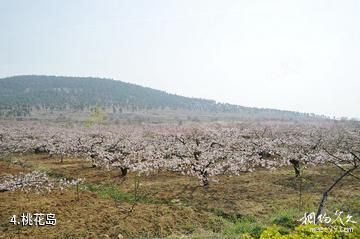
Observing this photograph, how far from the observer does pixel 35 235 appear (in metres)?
14.6

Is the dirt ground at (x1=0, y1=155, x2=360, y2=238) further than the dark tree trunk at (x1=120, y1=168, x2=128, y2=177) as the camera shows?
No

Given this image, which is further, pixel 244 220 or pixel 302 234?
pixel 244 220

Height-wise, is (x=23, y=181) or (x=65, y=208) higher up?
(x=23, y=181)

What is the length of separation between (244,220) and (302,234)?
1205 centimetres

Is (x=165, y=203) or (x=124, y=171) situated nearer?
(x=165, y=203)

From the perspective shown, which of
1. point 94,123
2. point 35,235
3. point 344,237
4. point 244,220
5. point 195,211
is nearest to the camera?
point 344,237

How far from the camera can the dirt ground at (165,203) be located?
15.5 meters

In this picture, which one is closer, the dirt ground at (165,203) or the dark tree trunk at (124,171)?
the dirt ground at (165,203)

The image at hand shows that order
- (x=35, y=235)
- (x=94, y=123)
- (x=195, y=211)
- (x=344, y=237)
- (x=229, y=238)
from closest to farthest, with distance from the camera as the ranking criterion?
(x=344, y=237)
(x=229, y=238)
(x=35, y=235)
(x=195, y=211)
(x=94, y=123)

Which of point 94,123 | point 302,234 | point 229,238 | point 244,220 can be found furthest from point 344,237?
point 94,123

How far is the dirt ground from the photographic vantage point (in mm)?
15453

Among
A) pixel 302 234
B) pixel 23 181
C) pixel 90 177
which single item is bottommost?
pixel 90 177

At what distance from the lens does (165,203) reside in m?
20.4

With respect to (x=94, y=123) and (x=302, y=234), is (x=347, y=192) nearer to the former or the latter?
(x=302, y=234)
